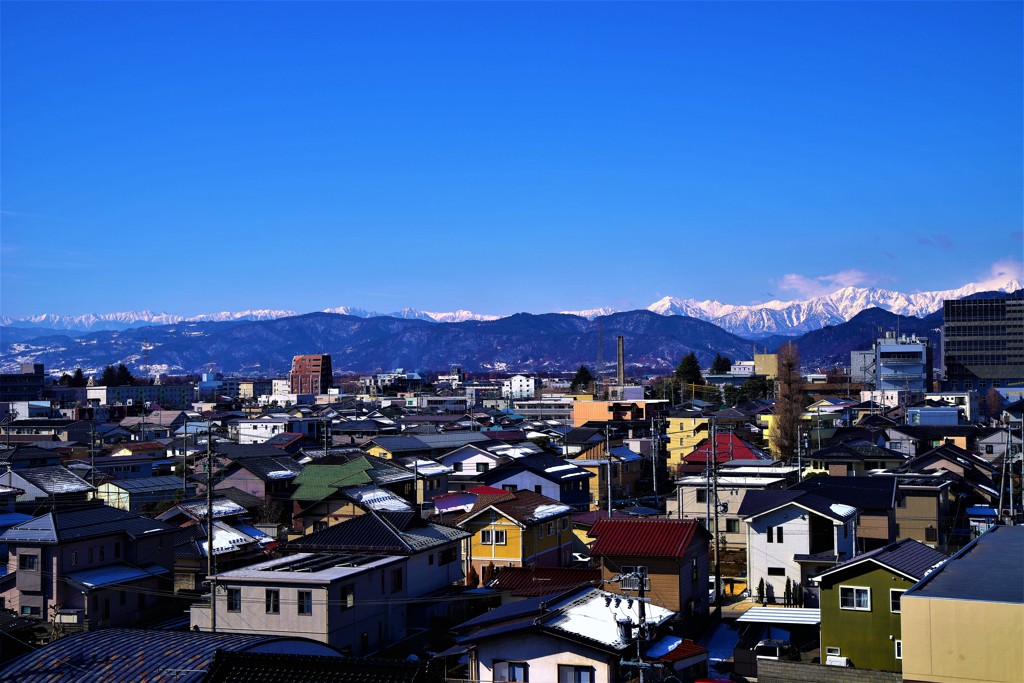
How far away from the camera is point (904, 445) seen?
35094 mm

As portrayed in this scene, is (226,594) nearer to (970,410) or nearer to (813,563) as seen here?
(813,563)

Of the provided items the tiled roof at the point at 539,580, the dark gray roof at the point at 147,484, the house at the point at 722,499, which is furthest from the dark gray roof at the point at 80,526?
the house at the point at 722,499

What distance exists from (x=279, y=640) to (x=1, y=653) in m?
5.79

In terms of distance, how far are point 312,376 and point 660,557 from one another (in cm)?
10851

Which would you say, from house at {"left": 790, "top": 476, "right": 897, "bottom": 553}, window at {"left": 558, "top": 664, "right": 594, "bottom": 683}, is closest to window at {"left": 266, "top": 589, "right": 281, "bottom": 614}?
window at {"left": 558, "top": 664, "right": 594, "bottom": 683}

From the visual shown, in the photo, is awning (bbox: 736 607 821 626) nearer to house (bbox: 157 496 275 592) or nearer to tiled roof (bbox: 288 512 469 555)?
tiled roof (bbox: 288 512 469 555)

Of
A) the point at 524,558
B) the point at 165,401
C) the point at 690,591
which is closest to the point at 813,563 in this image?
the point at 690,591

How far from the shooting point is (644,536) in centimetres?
1572

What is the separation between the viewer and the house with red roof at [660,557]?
15.1 metres

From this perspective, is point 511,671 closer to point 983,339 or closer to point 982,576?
point 982,576

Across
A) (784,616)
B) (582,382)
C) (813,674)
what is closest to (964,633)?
(813,674)

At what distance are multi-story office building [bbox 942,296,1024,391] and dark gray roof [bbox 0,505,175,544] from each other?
226 ft

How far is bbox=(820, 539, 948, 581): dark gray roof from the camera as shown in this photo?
12.5 m

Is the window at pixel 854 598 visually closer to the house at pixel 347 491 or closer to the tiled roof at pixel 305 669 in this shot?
the tiled roof at pixel 305 669
